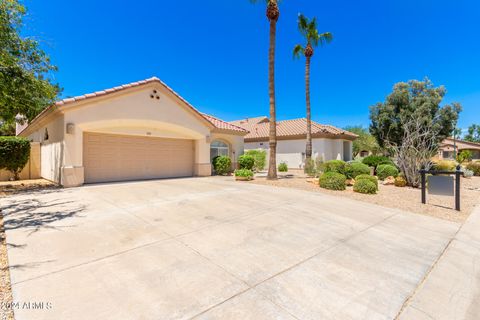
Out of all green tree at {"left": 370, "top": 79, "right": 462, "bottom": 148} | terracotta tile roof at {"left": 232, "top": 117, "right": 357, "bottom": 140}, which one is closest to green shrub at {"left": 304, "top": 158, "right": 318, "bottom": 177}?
terracotta tile roof at {"left": 232, "top": 117, "right": 357, "bottom": 140}

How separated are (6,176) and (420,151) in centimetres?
2349

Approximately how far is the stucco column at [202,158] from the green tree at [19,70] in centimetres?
825

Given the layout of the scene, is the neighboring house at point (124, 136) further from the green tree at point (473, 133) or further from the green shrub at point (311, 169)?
the green tree at point (473, 133)

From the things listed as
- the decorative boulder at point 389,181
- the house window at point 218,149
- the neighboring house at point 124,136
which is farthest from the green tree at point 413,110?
the neighboring house at point 124,136

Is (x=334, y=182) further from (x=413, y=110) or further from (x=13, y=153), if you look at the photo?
(x=413, y=110)

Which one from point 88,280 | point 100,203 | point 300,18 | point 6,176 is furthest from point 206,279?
point 300,18

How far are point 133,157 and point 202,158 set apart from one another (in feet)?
14.9

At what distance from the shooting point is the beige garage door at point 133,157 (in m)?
12.3

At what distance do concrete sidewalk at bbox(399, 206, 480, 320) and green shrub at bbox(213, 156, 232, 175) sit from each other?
13.7 meters

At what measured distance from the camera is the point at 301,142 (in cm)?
2545

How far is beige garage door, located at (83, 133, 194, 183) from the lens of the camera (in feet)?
40.3

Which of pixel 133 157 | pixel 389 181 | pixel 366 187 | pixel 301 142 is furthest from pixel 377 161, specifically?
pixel 133 157

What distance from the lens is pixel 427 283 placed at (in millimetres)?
3551

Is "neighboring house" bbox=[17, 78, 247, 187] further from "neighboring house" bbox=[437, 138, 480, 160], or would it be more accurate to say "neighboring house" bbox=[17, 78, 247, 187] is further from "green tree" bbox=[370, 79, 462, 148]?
"neighboring house" bbox=[437, 138, 480, 160]
